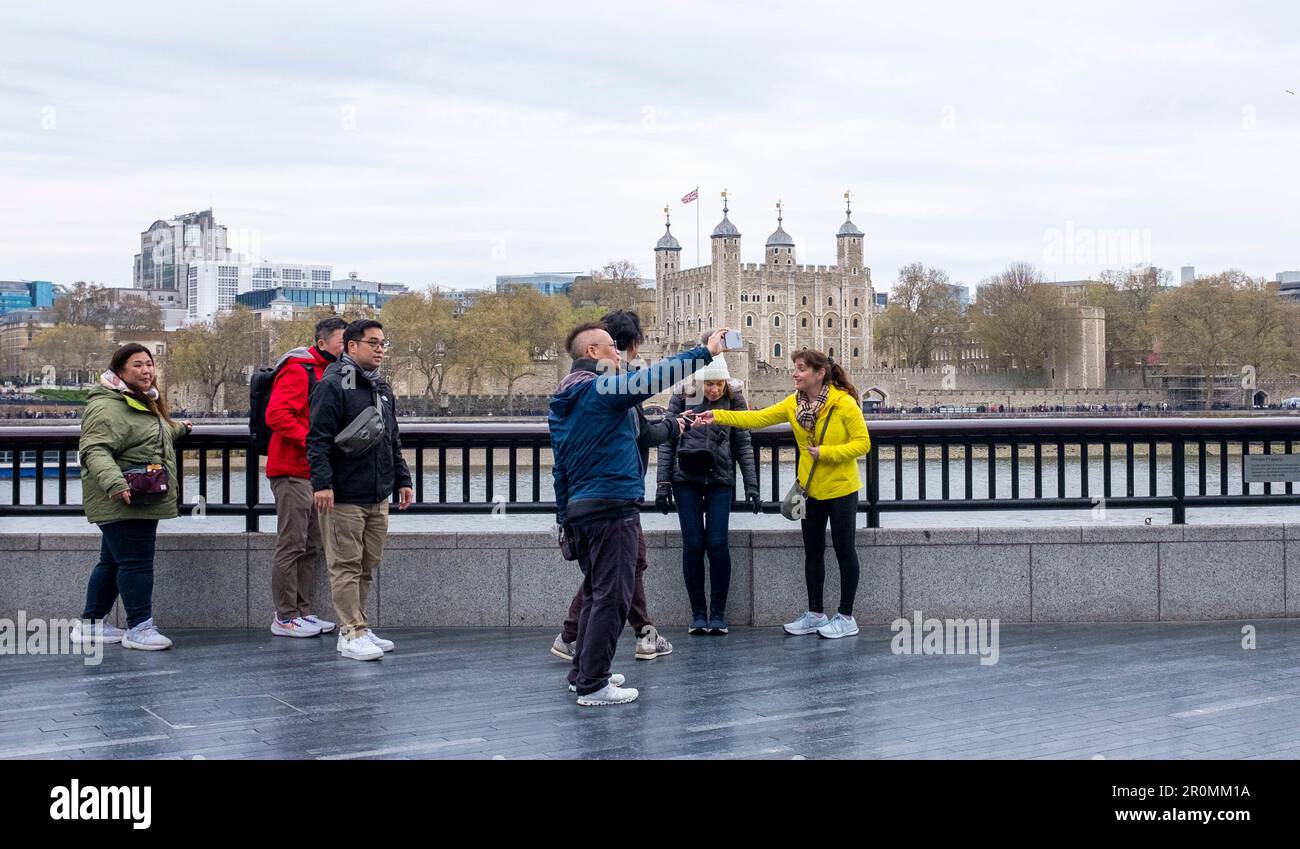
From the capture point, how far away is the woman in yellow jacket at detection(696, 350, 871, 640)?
847 centimetres

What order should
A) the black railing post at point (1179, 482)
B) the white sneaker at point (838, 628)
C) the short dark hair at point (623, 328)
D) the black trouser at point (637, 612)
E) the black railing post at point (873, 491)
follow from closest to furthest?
the short dark hair at point (623, 328) → the black trouser at point (637, 612) → the white sneaker at point (838, 628) → the black railing post at point (873, 491) → the black railing post at point (1179, 482)

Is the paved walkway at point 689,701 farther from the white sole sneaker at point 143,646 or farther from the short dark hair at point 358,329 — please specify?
the short dark hair at point 358,329

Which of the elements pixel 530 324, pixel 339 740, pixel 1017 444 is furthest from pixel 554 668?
pixel 530 324

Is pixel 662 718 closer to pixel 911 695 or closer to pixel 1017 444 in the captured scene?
pixel 911 695

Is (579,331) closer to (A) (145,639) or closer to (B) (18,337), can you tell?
(A) (145,639)

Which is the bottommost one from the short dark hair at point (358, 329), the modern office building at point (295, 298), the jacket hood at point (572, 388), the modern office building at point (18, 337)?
the jacket hood at point (572, 388)

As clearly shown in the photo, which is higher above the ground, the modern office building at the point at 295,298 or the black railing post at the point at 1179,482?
the modern office building at the point at 295,298

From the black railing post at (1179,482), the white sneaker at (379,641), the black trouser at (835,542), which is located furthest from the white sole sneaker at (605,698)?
the black railing post at (1179,482)

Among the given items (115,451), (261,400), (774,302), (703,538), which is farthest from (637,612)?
(774,302)

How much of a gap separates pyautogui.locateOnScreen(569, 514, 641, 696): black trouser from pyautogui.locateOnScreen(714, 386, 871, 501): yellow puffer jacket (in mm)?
1865

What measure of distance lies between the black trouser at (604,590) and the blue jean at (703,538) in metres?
1.80

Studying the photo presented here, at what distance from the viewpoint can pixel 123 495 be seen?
7.88 metres

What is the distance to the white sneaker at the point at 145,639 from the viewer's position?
8.13m
